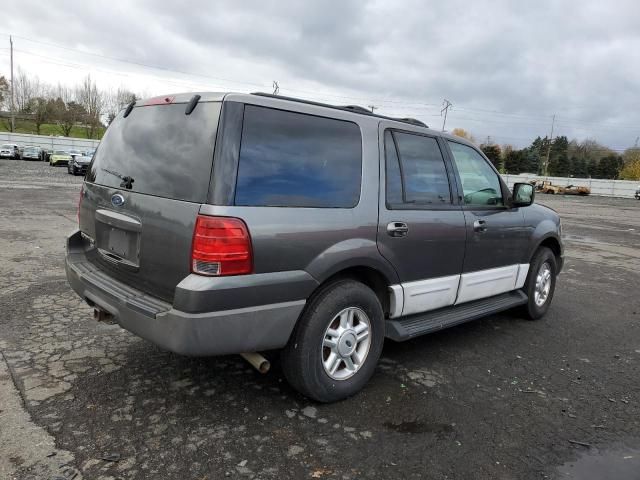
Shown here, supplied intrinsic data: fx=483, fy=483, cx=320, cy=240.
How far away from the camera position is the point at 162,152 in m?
3.04

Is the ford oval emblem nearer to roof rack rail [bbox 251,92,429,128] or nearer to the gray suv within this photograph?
the gray suv

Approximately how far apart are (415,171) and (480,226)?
897mm

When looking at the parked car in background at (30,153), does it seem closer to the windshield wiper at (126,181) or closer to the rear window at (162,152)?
Answer: the rear window at (162,152)

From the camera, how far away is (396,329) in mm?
3559

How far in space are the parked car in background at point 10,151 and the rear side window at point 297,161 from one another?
48.1 metres

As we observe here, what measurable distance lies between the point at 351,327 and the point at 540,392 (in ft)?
5.14

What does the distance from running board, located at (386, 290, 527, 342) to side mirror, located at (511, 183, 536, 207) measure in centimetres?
93

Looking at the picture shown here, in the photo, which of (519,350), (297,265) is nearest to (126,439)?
(297,265)

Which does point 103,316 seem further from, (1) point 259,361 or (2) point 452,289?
(2) point 452,289

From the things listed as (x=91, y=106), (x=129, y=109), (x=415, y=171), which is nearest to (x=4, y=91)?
(x=91, y=106)

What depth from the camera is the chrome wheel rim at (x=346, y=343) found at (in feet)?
10.4

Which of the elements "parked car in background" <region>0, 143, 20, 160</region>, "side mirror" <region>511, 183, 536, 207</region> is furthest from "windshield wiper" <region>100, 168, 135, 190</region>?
"parked car in background" <region>0, 143, 20, 160</region>

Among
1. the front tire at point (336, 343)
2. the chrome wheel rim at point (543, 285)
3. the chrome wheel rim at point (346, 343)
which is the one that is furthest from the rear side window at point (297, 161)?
the chrome wheel rim at point (543, 285)

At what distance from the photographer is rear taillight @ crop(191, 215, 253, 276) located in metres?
2.61
